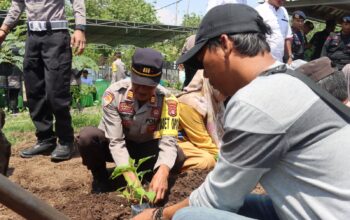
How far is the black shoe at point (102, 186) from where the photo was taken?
3227 mm

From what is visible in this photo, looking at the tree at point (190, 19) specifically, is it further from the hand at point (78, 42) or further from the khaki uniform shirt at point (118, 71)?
the hand at point (78, 42)

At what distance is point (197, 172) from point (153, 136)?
455mm

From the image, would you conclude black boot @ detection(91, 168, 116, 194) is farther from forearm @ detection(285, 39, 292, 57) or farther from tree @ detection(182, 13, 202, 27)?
tree @ detection(182, 13, 202, 27)

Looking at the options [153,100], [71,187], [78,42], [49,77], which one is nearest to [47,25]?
[78,42]

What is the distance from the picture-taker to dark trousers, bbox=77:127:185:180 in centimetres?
307

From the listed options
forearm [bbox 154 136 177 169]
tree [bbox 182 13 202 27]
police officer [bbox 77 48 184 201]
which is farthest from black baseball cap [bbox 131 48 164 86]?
tree [bbox 182 13 202 27]

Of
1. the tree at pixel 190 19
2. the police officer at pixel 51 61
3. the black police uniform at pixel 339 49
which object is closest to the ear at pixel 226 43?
the police officer at pixel 51 61

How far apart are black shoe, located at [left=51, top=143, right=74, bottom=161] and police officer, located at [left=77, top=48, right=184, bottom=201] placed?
0.61 metres

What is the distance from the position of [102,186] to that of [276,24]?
8.76ft

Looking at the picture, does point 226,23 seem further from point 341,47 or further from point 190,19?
point 190,19

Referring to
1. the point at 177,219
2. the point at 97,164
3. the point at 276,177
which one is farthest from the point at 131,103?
the point at 276,177

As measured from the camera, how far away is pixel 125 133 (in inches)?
126

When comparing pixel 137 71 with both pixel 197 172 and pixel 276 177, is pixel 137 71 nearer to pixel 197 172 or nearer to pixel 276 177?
pixel 197 172

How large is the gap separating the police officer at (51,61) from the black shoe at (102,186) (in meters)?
0.63
